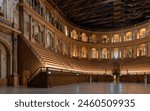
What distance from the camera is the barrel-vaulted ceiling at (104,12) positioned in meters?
30.5

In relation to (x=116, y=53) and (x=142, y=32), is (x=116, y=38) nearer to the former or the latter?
(x=116, y=53)

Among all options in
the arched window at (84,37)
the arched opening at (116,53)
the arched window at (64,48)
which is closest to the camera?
the arched window at (64,48)

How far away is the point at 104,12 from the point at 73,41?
9091 mm

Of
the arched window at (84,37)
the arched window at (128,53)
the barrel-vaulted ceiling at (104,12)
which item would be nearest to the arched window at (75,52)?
the arched window at (84,37)

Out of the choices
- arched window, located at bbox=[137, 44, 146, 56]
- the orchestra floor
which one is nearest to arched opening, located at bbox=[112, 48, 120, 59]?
arched window, located at bbox=[137, 44, 146, 56]

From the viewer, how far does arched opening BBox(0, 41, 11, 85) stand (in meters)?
16.8

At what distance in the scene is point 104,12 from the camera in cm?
3541

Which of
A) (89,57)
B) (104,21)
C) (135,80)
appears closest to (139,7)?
(104,21)

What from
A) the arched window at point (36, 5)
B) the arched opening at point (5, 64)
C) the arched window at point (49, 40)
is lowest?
the arched opening at point (5, 64)

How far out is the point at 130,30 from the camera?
40.6 m

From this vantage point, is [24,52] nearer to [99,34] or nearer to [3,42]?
[3,42]

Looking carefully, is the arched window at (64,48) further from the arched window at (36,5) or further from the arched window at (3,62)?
the arched window at (3,62)

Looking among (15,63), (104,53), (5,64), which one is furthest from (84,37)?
(5,64)

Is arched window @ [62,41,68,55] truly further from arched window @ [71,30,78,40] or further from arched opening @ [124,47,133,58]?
arched opening @ [124,47,133,58]
